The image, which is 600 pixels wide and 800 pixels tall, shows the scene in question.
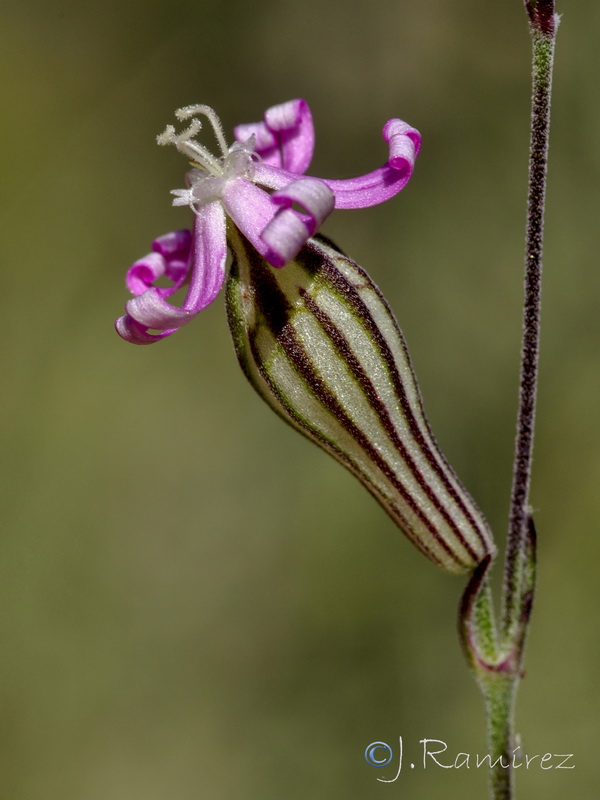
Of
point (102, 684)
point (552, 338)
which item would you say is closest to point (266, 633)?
point (102, 684)

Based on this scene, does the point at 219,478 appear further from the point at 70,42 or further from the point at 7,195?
the point at 70,42

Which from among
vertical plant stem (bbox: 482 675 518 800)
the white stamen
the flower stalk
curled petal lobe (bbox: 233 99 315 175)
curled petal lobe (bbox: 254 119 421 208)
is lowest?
vertical plant stem (bbox: 482 675 518 800)

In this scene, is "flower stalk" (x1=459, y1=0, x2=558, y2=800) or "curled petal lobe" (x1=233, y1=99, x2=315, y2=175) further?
"curled petal lobe" (x1=233, y1=99, x2=315, y2=175)

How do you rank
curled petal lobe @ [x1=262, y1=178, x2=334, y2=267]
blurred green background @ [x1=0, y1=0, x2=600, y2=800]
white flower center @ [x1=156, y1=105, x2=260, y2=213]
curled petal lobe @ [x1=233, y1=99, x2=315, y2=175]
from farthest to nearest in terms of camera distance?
blurred green background @ [x1=0, y1=0, x2=600, y2=800] < curled petal lobe @ [x1=233, y1=99, x2=315, y2=175] < white flower center @ [x1=156, y1=105, x2=260, y2=213] < curled petal lobe @ [x1=262, y1=178, x2=334, y2=267]

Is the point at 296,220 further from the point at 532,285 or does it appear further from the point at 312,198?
the point at 532,285

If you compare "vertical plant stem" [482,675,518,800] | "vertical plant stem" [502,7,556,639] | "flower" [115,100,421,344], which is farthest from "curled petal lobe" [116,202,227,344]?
"vertical plant stem" [482,675,518,800]

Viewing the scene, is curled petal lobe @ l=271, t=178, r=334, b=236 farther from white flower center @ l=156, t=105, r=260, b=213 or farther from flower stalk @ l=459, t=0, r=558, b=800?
flower stalk @ l=459, t=0, r=558, b=800
